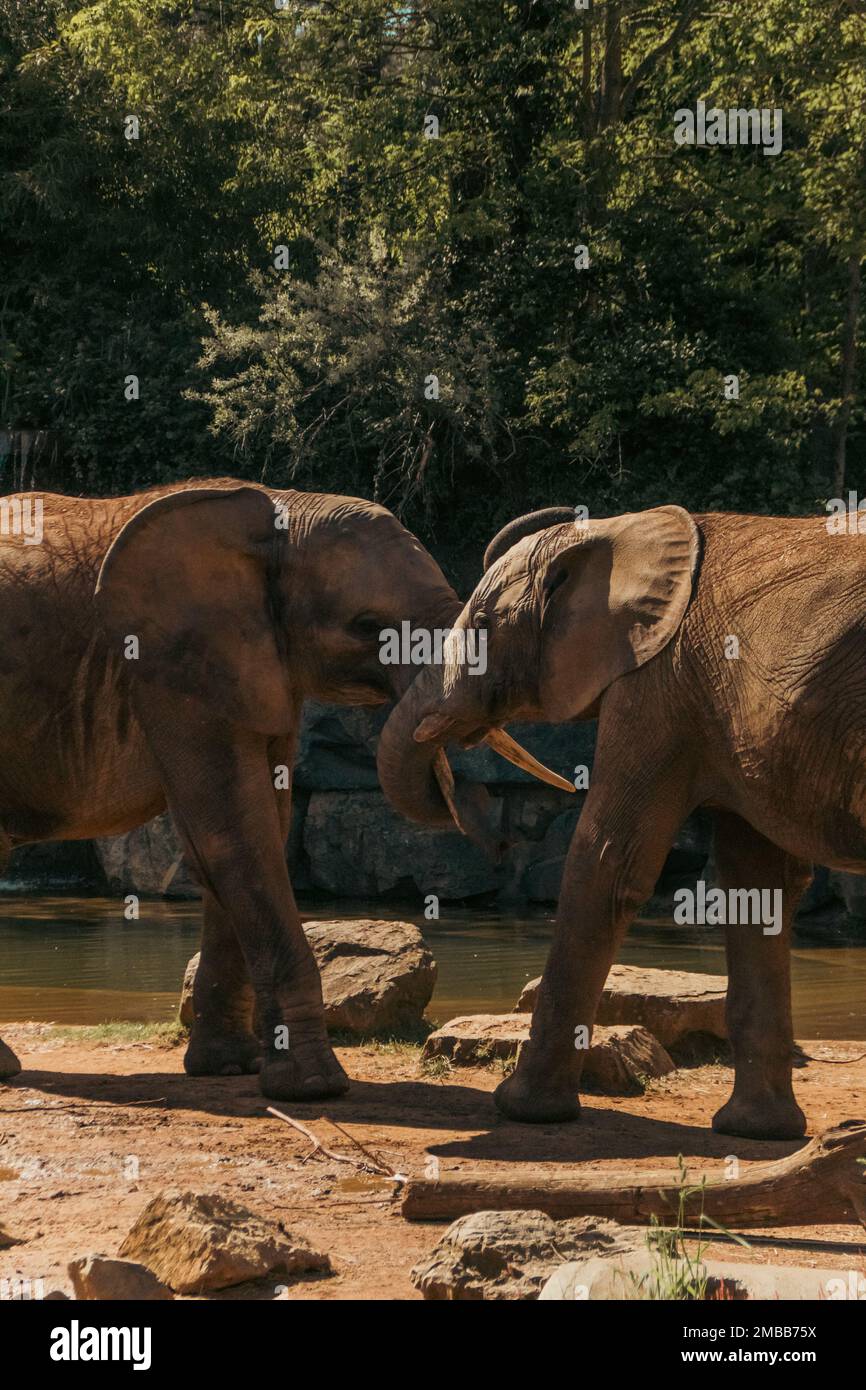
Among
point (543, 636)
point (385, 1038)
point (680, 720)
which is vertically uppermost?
point (543, 636)

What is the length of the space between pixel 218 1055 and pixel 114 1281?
173 inches

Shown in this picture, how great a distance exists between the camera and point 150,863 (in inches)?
920

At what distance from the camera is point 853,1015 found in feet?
41.7

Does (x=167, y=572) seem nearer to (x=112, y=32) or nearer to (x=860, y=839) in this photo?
(x=860, y=839)

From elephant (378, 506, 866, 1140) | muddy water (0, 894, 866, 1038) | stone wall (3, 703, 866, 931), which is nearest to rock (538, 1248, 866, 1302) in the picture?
elephant (378, 506, 866, 1140)

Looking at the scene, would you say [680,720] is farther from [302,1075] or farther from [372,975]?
[372,975]

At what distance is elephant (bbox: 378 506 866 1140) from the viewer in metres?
6.91

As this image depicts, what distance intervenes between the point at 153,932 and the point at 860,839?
43.8 ft

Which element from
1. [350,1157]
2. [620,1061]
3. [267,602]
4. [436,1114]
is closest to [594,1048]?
[620,1061]

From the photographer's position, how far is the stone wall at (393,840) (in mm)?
23297

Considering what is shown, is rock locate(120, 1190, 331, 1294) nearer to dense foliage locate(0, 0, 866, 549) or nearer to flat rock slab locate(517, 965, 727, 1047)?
flat rock slab locate(517, 965, 727, 1047)

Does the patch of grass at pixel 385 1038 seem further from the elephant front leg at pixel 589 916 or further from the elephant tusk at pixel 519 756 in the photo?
the elephant front leg at pixel 589 916

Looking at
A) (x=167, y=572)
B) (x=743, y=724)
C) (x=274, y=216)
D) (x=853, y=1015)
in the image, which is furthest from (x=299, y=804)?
(x=743, y=724)

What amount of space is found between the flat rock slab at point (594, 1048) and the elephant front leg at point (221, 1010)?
3.39 feet
